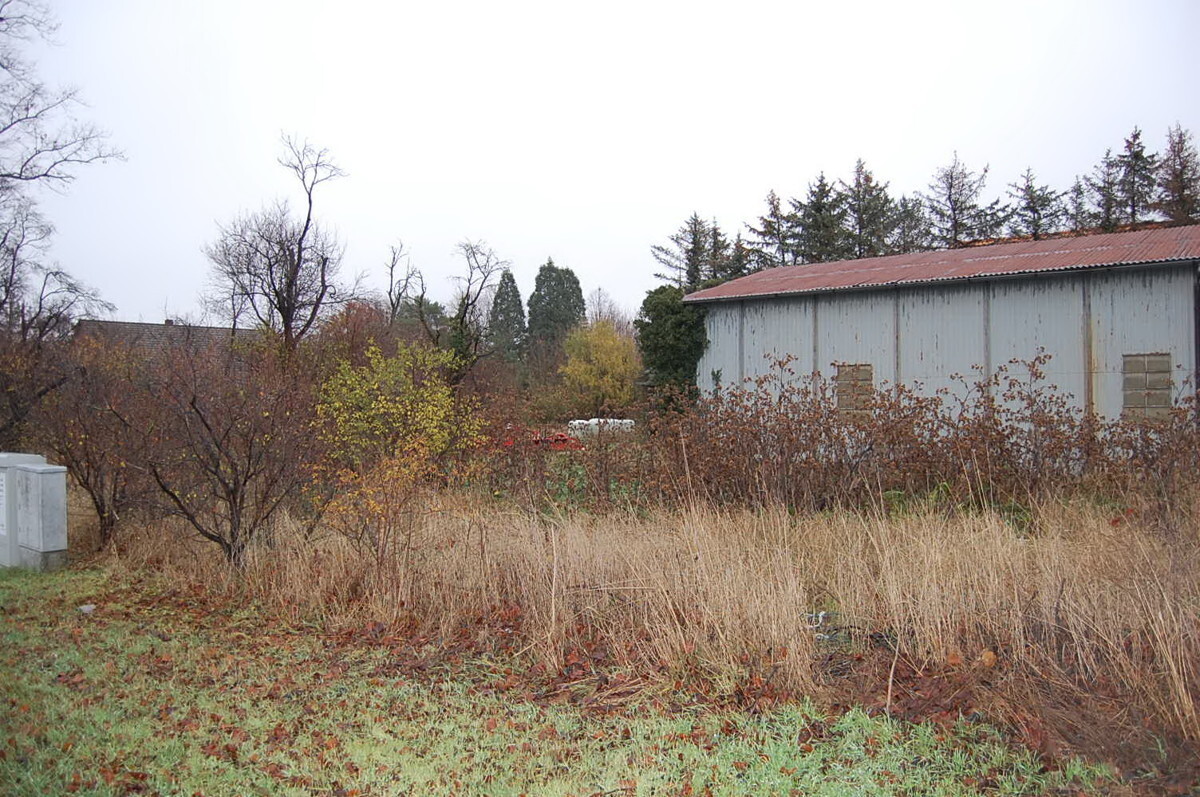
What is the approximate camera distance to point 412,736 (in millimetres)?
3992

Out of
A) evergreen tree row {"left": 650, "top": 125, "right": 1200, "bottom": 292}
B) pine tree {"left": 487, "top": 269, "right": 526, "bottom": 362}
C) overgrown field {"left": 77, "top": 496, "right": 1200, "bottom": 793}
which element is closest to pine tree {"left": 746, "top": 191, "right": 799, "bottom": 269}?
evergreen tree row {"left": 650, "top": 125, "right": 1200, "bottom": 292}

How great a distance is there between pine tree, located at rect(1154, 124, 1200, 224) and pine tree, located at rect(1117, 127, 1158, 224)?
1.92 ft

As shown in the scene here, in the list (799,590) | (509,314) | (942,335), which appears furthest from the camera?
(509,314)

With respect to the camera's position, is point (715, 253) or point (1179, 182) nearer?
point (1179, 182)

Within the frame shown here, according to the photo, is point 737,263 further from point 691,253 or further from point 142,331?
point 142,331

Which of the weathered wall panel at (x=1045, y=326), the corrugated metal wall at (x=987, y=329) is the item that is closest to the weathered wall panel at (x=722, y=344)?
the corrugated metal wall at (x=987, y=329)

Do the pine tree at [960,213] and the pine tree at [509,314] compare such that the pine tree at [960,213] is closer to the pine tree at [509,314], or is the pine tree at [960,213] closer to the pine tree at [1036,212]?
the pine tree at [1036,212]

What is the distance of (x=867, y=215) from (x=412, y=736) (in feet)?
132

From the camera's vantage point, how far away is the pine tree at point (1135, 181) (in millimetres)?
33406

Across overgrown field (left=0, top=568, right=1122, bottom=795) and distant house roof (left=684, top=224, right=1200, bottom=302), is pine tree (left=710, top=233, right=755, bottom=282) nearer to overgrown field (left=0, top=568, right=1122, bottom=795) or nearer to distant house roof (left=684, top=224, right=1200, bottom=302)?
distant house roof (left=684, top=224, right=1200, bottom=302)

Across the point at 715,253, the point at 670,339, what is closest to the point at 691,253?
the point at 715,253

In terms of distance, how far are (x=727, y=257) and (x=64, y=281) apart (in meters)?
29.6

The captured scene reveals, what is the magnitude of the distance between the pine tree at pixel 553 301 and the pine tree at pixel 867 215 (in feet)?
56.6

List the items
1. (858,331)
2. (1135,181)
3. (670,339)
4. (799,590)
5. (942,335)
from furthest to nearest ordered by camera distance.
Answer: (1135,181) < (670,339) < (858,331) < (942,335) < (799,590)
